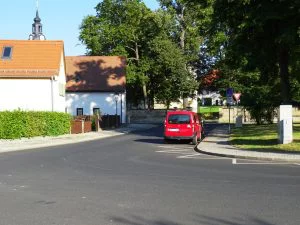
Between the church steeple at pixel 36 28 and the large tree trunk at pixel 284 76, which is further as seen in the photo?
the church steeple at pixel 36 28

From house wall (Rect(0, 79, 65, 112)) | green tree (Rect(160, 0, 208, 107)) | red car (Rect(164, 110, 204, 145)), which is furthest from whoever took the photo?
green tree (Rect(160, 0, 208, 107))

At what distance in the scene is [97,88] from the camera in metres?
64.0

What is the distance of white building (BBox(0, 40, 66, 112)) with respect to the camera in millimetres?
47375

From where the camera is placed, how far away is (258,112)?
51625 millimetres

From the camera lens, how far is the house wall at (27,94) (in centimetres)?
4747

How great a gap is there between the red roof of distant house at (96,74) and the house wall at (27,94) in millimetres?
16357

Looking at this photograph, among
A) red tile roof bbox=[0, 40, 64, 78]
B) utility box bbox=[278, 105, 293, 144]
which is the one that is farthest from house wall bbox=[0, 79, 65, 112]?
utility box bbox=[278, 105, 293, 144]

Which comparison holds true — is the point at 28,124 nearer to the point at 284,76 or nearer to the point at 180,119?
the point at 180,119

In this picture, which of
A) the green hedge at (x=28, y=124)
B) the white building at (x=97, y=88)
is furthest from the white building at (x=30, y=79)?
the white building at (x=97, y=88)

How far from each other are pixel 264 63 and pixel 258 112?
1987cm

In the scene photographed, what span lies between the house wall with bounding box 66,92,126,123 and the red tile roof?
1320 cm

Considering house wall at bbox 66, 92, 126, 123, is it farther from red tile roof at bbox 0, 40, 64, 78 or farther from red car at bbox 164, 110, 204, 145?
red car at bbox 164, 110, 204, 145

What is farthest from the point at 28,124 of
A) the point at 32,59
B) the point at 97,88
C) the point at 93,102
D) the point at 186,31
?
the point at 186,31

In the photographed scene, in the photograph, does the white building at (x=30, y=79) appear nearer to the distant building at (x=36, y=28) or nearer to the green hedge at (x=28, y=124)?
the green hedge at (x=28, y=124)
